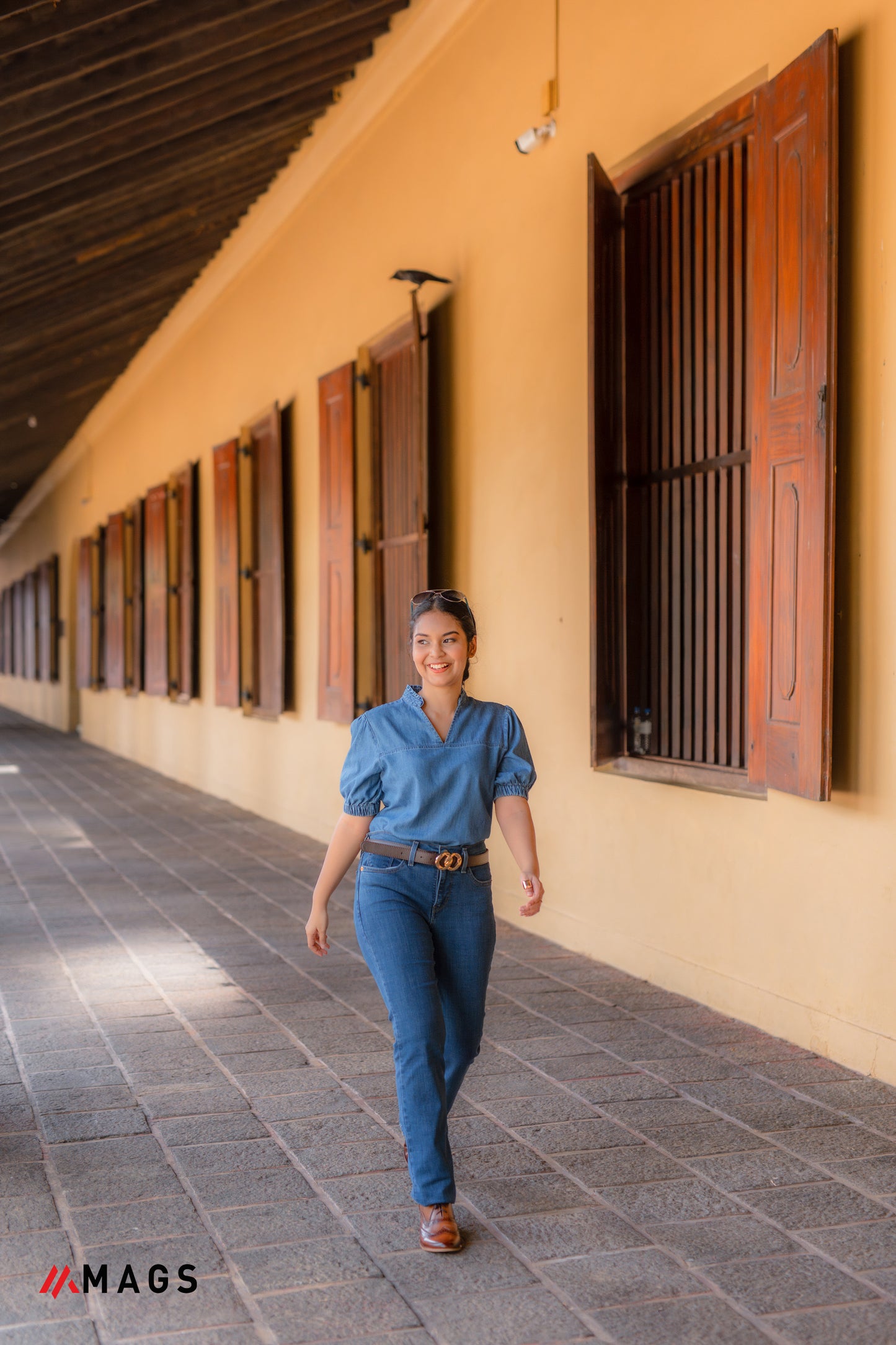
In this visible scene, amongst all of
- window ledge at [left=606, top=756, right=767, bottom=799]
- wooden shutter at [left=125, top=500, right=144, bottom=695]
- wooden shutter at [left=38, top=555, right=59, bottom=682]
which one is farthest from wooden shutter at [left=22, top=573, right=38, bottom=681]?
window ledge at [left=606, top=756, right=767, bottom=799]

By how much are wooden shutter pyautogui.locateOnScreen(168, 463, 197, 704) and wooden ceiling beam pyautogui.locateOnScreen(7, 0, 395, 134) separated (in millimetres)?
5787

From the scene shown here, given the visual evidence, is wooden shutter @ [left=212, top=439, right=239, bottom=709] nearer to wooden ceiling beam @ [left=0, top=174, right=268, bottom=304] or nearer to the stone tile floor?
wooden ceiling beam @ [left=0, top=174, right=268, bottom=304]

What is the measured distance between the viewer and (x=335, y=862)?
3.05m

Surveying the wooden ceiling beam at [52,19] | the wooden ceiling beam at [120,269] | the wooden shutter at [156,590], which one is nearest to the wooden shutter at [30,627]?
the wooden shutter at [156,590]

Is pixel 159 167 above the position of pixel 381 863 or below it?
above

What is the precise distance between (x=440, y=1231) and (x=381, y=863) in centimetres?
77

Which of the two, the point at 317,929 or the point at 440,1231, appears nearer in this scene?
the point at 440,1231

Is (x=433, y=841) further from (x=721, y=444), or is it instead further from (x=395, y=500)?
(x=395, y=500)

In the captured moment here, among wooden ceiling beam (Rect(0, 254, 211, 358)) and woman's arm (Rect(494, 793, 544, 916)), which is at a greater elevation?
wooden ceiling beam (Rect(0, 254, 211, 358))

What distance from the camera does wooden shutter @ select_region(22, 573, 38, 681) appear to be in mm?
26422

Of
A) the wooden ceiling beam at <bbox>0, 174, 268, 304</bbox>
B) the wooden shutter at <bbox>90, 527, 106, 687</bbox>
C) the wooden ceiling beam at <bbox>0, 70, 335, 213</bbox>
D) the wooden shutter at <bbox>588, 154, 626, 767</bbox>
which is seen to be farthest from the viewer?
the wooden shutter at <bbox>90, 527, 106, 687</bbox>

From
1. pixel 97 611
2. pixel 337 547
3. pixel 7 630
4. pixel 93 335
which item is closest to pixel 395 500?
pixel 337 547

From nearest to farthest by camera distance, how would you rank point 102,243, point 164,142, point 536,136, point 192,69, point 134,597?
point 536,136
point 192,69
point 164,142
point 102,243
point 134,597

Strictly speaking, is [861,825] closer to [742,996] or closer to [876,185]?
[742,996]
